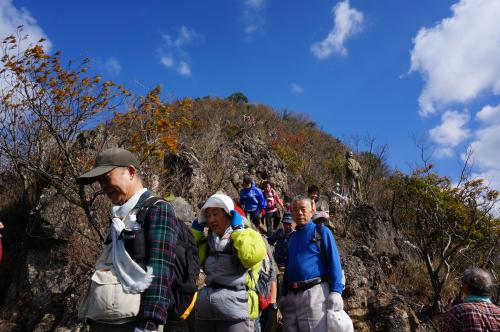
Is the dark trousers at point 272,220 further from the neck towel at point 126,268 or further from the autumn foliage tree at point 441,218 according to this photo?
the neck towel at point 126,268

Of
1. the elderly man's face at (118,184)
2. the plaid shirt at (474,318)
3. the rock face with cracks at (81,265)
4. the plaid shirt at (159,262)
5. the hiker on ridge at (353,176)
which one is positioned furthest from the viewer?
the hiker on ridge at (353,176)

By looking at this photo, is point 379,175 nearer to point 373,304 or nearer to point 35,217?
point 373,304

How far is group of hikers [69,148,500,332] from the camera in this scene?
1.84 meters

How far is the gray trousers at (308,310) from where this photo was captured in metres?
3.37

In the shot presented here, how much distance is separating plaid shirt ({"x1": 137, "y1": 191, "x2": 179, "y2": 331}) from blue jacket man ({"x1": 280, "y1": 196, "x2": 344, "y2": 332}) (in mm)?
1871

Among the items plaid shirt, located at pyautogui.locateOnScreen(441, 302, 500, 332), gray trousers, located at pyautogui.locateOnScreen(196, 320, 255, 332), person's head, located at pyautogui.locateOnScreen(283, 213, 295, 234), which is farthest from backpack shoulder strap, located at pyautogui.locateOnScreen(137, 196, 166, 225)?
person's head, located at pyautogui.locateOnScreen(283, 213, 295, 234)

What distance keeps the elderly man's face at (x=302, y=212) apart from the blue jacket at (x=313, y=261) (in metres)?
0.10

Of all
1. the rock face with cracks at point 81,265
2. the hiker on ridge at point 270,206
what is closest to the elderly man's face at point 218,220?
the rock face with cracks at point 81,265

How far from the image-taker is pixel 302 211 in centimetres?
384

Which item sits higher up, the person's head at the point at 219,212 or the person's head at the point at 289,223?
the person's head at the point at 289,223

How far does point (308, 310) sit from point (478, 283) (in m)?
1.38

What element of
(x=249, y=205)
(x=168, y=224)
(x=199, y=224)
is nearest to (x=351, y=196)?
(x=249, y=205)

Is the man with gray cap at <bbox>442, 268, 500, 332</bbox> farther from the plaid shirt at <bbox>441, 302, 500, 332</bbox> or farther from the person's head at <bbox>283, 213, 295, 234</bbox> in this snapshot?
the person's head at <bbox>283, 213, 295, 234</bbox>

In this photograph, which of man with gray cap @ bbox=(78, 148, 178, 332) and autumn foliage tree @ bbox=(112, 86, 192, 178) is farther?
autumn foliage tree @ bbox=(112, 86, 192, 178)
